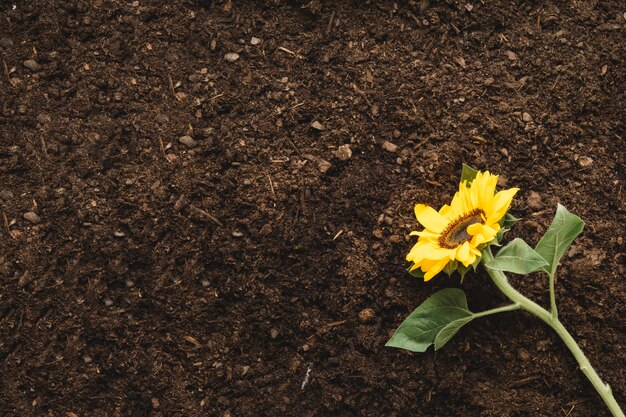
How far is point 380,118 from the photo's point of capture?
4.82 feet

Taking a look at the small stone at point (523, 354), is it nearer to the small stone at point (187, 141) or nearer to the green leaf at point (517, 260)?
the green leaf at point (517, 260)

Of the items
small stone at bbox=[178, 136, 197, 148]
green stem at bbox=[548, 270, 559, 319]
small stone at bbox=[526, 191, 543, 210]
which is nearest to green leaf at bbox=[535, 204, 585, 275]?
green stem at bbox=[548, 270, 559, 319]

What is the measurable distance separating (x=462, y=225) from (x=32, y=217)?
827 millimetres

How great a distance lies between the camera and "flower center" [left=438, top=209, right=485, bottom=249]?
4.33 feet

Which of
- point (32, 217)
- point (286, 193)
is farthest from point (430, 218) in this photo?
point (32, 217)

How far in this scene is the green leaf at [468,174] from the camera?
1.37 meters

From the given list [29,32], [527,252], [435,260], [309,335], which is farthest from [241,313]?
[29,32]

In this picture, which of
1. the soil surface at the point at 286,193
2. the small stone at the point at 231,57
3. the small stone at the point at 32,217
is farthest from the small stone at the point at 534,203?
the small stone at the point at 32,217

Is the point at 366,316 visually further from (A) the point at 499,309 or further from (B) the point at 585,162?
(B) the point at 585,162

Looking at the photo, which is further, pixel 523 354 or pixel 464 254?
pixel 523 354

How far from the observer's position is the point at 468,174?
1.37 metres

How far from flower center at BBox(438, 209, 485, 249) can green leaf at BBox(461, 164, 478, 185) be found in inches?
2.7

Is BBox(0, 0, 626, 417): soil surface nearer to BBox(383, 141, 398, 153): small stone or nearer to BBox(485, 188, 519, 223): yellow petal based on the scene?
BBox(383, 141, 398, 153): small stone

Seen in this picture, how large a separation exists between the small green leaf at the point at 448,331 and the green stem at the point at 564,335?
0.28 feet
